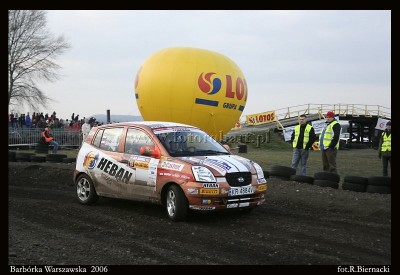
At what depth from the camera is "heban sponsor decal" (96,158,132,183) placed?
8566 mm

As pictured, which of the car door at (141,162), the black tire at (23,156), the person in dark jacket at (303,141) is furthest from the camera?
the black tire at (23,156)

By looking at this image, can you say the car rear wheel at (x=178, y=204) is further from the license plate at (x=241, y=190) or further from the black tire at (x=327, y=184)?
the black tire at (x=327, y=184)

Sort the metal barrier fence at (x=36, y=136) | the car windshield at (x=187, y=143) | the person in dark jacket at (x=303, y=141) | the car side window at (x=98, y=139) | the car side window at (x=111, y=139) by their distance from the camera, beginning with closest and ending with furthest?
the car windshield at (x=187, y=143) < the car side window at (x=111, y=139) < the car side window at (x=98, y=139) < the person in dark jacket at (x=303, y=141) < the metal barrier fence at (x=36, y=136)

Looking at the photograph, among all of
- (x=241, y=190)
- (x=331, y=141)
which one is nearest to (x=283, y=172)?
(x=331, y=141)

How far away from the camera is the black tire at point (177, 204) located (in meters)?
7.52

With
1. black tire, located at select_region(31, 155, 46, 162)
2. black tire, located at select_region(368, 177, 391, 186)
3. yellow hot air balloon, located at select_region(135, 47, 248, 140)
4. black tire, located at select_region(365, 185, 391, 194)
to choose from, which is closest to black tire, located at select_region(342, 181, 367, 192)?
black tire, located at select_region(365, 185, 391, 194)

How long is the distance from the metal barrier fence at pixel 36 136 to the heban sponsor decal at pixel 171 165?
64.1 feet

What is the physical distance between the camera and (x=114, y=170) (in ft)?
28.9

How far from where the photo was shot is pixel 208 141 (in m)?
8.89

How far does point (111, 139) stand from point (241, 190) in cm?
316

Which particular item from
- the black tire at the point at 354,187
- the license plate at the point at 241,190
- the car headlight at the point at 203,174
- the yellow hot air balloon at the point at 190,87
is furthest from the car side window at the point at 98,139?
the yellow hot air balloon at the point at 190,87
